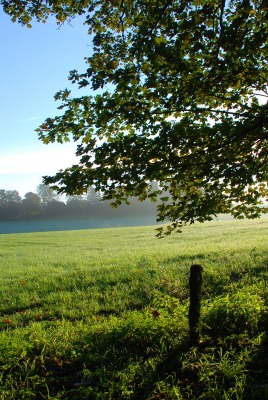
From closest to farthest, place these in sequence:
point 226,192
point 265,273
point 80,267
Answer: point 226,192, point 265,273, point 80,267

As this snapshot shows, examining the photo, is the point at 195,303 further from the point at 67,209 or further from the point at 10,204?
the point at 10,204

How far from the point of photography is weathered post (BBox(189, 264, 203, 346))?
4824 millimetres

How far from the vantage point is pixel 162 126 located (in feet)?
16.8

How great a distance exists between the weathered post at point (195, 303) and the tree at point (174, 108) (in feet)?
5.35

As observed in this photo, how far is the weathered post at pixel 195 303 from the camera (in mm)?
4824

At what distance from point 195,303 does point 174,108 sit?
3.10 m

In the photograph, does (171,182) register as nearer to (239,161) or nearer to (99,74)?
(239,161)

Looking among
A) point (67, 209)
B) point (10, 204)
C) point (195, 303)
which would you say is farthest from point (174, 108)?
point (10, 204)

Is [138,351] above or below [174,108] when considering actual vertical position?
below

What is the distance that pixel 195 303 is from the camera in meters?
4.93

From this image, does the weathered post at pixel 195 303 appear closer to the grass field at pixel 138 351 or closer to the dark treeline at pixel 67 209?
the grass field at pixel 138 351

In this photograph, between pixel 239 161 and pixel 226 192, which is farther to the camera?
pixel 226 192

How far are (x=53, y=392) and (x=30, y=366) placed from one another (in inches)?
27.2

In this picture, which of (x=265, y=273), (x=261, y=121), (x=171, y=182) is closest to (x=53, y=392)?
(x=171, y=182)
